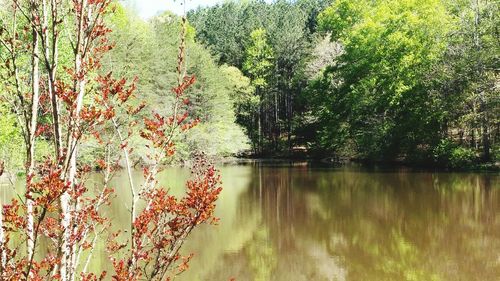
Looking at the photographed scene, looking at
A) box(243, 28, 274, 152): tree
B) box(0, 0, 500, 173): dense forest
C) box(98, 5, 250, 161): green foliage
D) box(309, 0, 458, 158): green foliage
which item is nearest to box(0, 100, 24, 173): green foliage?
box(0, 0, 500, 173): dense forest

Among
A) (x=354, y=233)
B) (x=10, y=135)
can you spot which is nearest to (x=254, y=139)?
(x=10, y=135)

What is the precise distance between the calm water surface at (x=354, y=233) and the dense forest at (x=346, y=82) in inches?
257

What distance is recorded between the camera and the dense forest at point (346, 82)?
25078 mm

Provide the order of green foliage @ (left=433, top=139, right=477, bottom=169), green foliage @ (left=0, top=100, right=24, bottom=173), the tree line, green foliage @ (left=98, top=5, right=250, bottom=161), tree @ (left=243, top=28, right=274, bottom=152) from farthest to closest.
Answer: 1. tree @ (left=243, top=28, right=274, bottom=152)
2. green foliage @ (left=98, top=5, right=250, bottom=161)
3. the tree line
4. green foliage @ (left=433, top=139, right=477, bottom=169)
5. green foliage @ (left=0, top=100, right=24, bottom=173)

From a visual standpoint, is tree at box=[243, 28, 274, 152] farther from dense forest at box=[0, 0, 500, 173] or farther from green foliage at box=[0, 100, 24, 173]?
green foliage at box=[0, 100, 24, 173]

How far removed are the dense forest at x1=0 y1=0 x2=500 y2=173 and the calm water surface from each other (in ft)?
21.4

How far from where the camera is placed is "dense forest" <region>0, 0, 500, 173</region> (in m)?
25.1

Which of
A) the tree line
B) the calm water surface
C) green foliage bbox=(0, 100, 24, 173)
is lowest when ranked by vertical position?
the calm water surface

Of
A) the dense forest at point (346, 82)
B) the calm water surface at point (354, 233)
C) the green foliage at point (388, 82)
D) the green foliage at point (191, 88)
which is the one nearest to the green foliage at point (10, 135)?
the dense forest at point (346, 82)

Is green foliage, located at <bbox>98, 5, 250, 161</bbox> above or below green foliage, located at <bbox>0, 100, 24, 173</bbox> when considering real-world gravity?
above

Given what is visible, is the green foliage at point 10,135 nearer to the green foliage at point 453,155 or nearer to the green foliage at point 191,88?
the green foliage at point 191,88

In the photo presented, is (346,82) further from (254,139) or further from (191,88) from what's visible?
(254,139)

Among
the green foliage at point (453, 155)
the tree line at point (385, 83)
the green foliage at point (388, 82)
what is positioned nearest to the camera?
the green foliage at point (453, 155)

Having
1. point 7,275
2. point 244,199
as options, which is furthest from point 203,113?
point 7,275
